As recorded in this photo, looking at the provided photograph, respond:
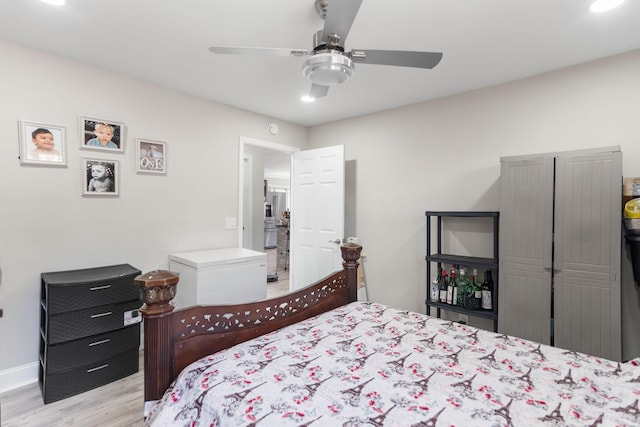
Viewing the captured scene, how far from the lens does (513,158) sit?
2.54 meters

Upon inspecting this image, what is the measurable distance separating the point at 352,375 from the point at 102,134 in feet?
9.11

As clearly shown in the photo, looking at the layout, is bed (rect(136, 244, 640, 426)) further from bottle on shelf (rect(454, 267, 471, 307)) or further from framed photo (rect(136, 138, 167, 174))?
framed photo (rect(136, 138, 167, 174))

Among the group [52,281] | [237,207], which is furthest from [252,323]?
[237,207]

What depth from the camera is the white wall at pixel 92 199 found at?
7.42 feet

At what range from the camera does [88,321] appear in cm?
226

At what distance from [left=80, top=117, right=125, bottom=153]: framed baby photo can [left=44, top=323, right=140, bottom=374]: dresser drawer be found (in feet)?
5.00

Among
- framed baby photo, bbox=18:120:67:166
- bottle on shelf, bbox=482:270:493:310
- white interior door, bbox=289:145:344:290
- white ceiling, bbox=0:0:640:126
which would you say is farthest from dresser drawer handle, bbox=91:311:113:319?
bottle on shelf, bbox=482:270:493:310

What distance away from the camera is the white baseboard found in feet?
7.34

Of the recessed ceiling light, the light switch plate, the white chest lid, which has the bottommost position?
the white chest lid

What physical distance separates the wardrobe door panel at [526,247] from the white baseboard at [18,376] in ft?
12.2

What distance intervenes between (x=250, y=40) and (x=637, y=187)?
281 centimetres

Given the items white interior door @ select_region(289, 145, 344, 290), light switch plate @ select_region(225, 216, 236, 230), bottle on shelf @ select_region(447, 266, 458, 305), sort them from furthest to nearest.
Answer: white interior door @ select_region(289, 145, 344, 290) < light switch plate @ select_region(225, 216, 236, 230) < bottle on shelf @ select_region(447, 266, 458, 305)

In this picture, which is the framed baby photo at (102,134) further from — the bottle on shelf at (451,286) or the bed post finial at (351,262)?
the bottle on shelf at (451,286)

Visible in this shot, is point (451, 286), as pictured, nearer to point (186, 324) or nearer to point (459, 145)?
point (459, 145)
